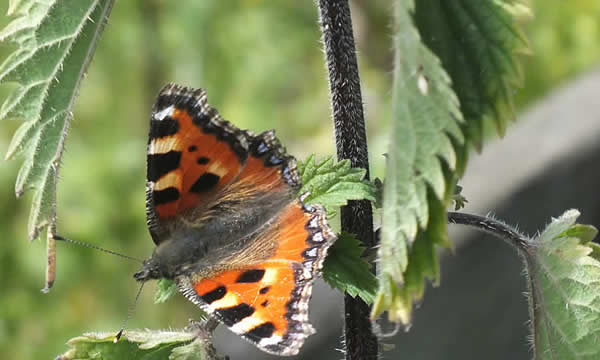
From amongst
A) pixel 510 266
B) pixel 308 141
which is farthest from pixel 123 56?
pixel 510 266

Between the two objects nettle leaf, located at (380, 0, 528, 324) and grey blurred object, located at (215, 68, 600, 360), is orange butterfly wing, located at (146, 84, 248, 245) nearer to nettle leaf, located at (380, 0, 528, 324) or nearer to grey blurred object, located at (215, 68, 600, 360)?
nettle leaf, located at (380, 0, 528, 324)

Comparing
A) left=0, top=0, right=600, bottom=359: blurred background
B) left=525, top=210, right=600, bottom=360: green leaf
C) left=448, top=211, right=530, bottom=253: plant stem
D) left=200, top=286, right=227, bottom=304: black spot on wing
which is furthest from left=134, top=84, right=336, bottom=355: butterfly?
left=0, top=0, right=600, bottom=359: blurred background

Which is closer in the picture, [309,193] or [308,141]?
[309,193]

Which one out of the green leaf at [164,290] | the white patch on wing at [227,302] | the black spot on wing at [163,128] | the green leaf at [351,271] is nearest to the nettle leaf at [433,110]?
the green leaf at [351,271]

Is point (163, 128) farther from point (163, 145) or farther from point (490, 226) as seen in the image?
point (490, 226)

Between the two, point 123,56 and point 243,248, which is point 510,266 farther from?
point 243,248

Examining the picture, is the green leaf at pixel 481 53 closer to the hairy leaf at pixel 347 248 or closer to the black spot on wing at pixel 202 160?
the hairy leaf at pixel 347 248
